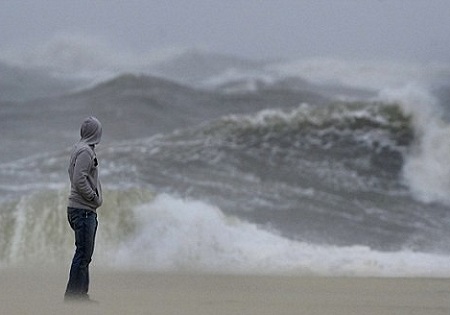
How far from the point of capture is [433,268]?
9320mm

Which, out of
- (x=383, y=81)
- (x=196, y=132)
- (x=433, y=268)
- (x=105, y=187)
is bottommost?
(x=433, y=268)

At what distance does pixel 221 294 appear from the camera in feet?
25.1

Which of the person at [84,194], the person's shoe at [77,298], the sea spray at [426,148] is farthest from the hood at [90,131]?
the sea spray at [426,148]

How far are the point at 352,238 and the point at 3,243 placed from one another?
327 centimetres

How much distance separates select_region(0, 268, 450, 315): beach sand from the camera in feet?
21.5

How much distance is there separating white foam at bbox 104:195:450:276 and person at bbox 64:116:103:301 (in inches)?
122

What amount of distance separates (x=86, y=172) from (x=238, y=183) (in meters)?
6.37

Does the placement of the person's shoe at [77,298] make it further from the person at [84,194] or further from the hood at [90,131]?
the hood at [90,131]

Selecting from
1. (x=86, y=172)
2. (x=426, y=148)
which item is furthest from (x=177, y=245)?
(x=426, y=148)

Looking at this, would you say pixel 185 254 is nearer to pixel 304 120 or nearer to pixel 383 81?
pixel 304 120

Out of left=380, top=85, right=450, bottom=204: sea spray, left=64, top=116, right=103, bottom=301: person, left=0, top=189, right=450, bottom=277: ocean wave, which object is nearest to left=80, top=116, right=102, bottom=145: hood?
left=64, top=116, right=103, bottom=301: person

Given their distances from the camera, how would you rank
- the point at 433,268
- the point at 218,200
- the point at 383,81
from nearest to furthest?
the point at 433,268 → the point at 218,200 → the point at 383,81

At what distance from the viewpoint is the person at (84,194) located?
6.25 m

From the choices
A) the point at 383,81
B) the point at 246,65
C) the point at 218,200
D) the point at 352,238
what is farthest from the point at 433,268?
the point at 246,65
